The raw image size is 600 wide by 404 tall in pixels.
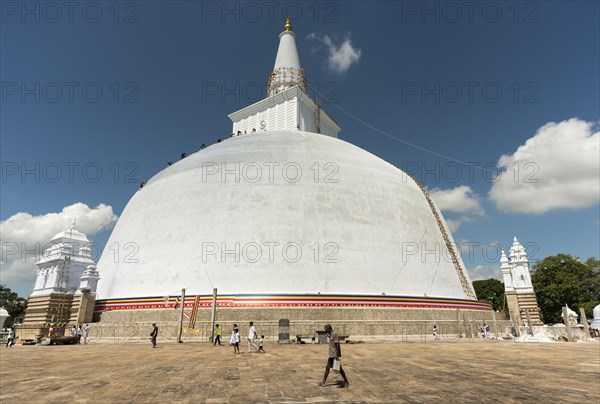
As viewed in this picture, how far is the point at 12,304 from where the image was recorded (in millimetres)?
55500

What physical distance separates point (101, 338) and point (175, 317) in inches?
203

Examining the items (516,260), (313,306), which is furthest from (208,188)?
(516,260)

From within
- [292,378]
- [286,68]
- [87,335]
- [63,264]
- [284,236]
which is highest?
[286,68]

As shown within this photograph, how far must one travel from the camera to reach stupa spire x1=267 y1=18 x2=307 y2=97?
35750 millimetres

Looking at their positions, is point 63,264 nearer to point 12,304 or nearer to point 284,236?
point 284,236

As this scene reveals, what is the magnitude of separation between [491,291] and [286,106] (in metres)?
53.9

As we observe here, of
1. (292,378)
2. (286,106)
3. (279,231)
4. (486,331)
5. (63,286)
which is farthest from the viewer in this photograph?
(286,106)

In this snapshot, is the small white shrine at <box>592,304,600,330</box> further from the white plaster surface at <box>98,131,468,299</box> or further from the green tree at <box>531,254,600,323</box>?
the white plaster surface at <box>98,131,468,299</box>

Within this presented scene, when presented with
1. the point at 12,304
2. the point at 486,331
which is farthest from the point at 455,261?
the point at 12,304

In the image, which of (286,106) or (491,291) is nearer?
(286,106)

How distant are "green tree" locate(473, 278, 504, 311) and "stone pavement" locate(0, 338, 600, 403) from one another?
2237 inches

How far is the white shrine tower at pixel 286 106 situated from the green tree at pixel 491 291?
152 feet

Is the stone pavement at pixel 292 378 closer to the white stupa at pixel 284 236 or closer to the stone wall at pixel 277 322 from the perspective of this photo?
the stone wall at pixel 277 322

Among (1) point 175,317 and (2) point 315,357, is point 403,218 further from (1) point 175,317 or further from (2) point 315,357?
(1) point 175,317
